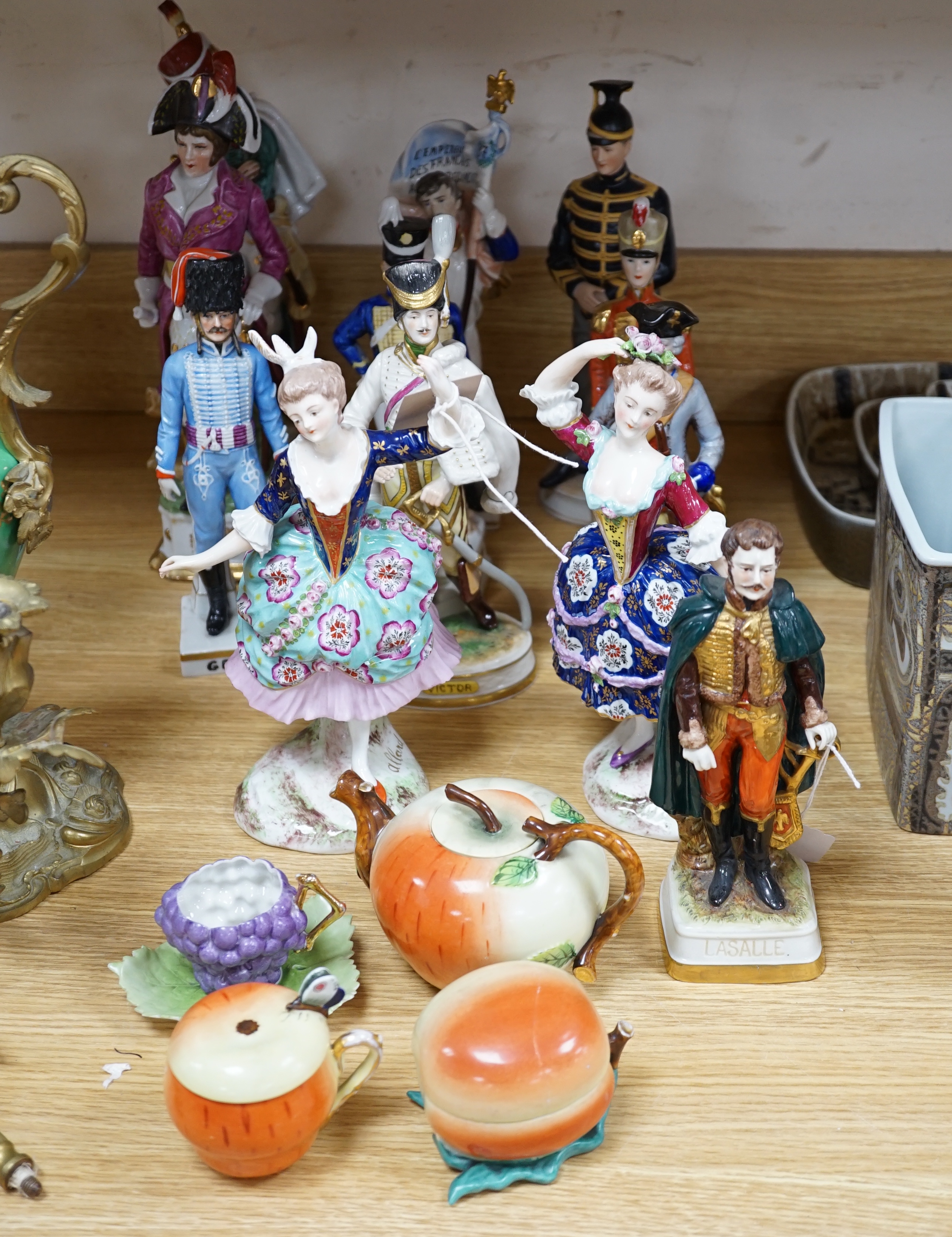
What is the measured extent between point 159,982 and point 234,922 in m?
0.10

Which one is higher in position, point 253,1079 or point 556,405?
point 556,405

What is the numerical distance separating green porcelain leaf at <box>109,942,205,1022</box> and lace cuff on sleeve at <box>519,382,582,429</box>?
63cm

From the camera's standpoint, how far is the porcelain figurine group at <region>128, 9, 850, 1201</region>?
3.91ft

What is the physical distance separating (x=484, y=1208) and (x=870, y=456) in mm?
1368

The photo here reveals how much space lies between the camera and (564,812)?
1.41m

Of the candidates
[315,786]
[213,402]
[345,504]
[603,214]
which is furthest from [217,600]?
[603,214]

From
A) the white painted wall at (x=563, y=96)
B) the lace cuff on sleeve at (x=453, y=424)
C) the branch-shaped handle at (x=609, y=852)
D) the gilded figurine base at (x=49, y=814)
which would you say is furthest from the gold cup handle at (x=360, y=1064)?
the white painted wall at (x=563, y=96)

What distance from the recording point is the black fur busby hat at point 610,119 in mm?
1955

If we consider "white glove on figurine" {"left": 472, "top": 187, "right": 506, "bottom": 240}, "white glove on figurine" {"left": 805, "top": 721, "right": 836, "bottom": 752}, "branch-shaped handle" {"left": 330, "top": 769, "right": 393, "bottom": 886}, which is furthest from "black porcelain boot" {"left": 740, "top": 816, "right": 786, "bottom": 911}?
"white glove on figurine" {"left": 472, "top": 187, "right": 506, "bottom": 240}

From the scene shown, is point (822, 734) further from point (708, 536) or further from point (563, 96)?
point (563, 96)

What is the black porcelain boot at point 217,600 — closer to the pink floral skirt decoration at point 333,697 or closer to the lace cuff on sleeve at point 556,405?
the pink floral skirt decoration at point 333,697

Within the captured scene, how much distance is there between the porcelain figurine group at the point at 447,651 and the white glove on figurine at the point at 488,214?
0.05 ft

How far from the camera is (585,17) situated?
7.06ft

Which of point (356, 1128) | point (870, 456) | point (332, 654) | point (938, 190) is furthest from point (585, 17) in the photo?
point (356, 1128)
